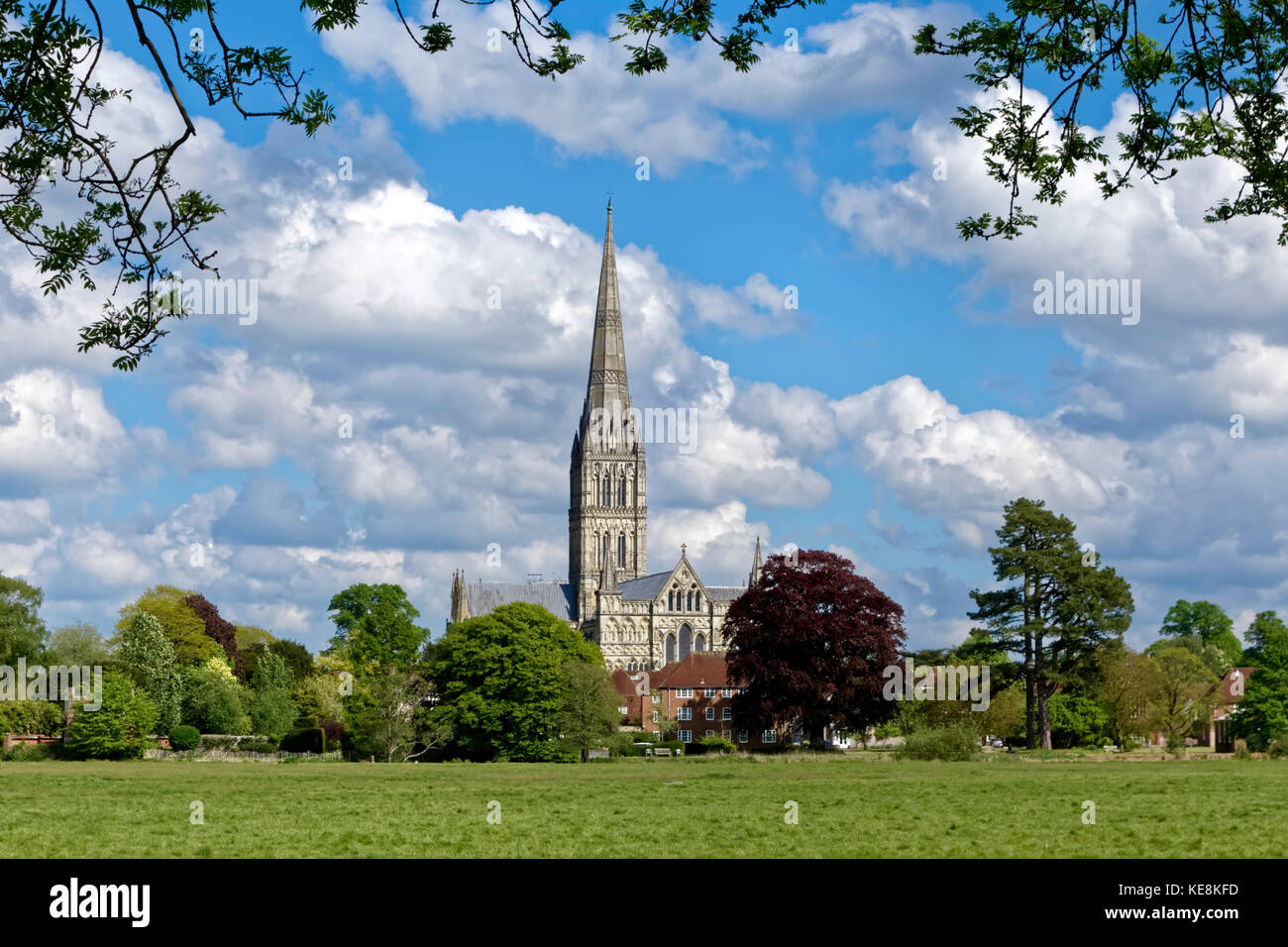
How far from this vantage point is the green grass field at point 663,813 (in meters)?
21.7

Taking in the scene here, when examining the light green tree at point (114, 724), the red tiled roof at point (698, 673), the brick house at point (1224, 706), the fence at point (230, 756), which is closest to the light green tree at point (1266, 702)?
the brick house at point (1224, 706)

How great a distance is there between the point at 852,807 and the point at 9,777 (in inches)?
1147

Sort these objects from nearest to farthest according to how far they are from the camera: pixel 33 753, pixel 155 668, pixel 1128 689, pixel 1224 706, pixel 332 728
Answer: pixel 33 753 → pixel 1128 689 → pixel 155 668 → pixel 332 728 → pixel 1224 706

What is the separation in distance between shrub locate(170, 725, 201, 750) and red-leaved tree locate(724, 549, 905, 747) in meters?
28.9

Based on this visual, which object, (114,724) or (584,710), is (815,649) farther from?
(114,724)

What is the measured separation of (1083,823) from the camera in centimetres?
2538

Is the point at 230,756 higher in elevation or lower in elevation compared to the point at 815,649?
lower

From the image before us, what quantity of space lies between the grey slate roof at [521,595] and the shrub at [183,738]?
313 feet

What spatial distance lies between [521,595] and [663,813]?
489 feet

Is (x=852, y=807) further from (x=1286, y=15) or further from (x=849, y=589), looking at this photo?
(x=849, y=589)

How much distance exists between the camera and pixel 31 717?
235 feet

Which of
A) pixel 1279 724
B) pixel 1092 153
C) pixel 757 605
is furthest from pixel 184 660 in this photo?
pixel 1092 153

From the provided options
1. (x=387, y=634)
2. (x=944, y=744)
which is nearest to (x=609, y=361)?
(x=387, y=634)

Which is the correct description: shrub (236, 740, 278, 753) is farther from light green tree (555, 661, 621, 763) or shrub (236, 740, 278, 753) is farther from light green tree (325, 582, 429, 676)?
light green tree (555, 661, 621, 763)
